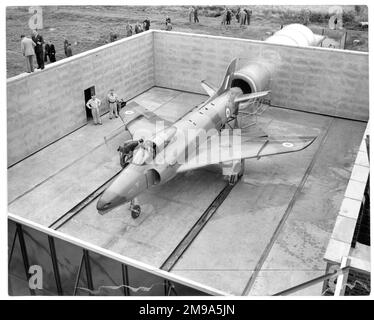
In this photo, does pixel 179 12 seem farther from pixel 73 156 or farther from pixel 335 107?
pixel 73 156

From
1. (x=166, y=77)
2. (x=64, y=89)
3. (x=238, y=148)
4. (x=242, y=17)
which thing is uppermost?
(x=242, y=17)

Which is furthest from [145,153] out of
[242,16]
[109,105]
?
[242,16]

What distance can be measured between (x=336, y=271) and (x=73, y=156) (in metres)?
14.6

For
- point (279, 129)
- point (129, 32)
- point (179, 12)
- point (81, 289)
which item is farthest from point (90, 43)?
point (81, 289)

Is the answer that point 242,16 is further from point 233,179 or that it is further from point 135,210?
point 135,210

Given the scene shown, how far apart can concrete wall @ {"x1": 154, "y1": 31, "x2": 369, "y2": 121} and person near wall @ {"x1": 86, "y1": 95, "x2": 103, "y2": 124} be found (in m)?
7.22

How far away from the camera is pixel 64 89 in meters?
20.3

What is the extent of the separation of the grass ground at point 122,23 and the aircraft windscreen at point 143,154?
1781 cm

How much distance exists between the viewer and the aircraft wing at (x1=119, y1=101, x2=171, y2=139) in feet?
61.5

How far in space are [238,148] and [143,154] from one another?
4472 mm

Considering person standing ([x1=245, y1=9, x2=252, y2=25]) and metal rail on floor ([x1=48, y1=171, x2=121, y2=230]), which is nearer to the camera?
metal rail on floor ([x1=48, y1=171, x2=121, y2=230])

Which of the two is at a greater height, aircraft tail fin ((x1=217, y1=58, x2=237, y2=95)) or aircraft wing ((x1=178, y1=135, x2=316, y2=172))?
aircraft tail fin ((x1=217, y1=58, x2=237, y2=95))

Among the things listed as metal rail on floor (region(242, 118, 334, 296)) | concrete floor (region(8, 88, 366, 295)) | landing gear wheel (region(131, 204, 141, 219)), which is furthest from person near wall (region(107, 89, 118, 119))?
metal rail on floor (region(242, 118, 334, 296))

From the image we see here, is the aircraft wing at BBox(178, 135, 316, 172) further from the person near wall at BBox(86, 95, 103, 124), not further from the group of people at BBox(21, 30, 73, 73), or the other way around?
the group of people at BBox(21, 30, 73, 73)
